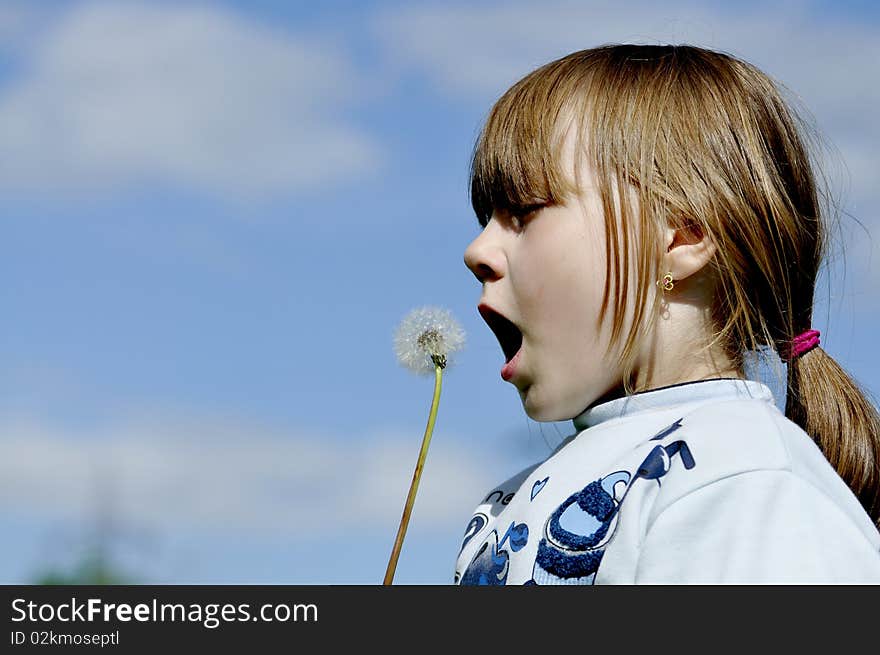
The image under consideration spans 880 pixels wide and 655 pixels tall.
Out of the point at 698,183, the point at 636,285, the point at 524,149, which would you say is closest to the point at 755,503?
the point at 636,285

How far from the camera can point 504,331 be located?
2146 mm

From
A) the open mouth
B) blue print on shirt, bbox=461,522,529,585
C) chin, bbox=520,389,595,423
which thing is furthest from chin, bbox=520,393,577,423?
blue print on shirt, bbox=461,522,529,585

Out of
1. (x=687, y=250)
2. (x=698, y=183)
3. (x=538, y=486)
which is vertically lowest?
(x=538, y=486)

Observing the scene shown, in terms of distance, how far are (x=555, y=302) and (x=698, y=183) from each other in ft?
1.15

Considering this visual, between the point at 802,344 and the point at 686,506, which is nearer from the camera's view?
the point at 686,506

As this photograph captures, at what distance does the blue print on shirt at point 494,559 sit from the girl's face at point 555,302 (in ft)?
0.76

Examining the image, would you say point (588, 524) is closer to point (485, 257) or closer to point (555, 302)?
point (555, 302)

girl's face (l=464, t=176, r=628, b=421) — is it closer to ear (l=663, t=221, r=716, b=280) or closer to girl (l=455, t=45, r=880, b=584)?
girl (l=455, t=45, r=880, b=584)

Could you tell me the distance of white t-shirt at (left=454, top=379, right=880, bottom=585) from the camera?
1.58 meters

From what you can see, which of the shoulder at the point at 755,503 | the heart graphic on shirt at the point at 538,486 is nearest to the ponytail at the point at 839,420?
the shoulder at the point at 755,503

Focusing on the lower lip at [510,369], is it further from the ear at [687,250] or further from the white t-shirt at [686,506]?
the ear at [687,250]

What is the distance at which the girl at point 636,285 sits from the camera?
185 centimetres

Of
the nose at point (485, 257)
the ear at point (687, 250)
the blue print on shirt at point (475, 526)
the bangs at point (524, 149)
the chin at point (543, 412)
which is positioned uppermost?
the bangs at point (524, 149)

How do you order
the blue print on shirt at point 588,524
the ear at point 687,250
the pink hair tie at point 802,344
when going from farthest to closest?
the pink hair tie at point 802,344 → the ear at point 687,250 → the blue print on shirt at point 588,524
